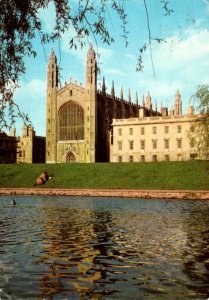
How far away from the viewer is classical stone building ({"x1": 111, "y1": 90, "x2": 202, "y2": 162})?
7969cm

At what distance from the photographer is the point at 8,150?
10606 cm

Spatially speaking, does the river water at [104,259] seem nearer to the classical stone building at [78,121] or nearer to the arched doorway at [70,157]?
the classical stone building at [78,121]

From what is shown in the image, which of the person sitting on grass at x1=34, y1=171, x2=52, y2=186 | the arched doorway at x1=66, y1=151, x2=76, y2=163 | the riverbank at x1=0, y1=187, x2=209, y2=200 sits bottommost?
the riverbank at x1=0, y1=187, x2=209, y2=200

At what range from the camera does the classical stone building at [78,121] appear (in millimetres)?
89812

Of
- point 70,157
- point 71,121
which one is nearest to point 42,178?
point 70,157

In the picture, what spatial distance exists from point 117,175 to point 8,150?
51907 millimetres

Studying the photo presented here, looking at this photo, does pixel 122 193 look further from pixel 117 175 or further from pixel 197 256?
pixel 197 256

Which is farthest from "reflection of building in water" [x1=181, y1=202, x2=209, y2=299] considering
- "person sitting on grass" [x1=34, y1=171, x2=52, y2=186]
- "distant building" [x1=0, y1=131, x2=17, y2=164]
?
"distant building" [x1=0, y1=131, x2=17, y2=164]

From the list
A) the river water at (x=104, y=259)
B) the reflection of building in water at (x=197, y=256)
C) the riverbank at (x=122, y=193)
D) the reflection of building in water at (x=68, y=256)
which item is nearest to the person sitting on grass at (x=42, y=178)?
the riverbank at (x=122, y=193)

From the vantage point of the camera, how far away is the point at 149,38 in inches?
279

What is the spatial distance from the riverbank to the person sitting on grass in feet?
20.6

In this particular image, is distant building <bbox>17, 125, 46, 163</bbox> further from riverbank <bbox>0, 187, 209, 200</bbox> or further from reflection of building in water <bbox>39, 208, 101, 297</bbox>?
reflection of building in water <bbox>39, 208, 101, 297</bbox>

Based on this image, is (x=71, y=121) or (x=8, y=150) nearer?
(x=71, y=121)

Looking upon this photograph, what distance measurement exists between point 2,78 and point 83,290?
4725 mm
